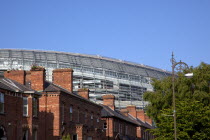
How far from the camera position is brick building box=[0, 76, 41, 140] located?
33.8 m

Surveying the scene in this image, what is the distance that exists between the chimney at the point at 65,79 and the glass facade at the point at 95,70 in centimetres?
8015

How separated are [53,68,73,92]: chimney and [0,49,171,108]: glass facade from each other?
8015 centimetres

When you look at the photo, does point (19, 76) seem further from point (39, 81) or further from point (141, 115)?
point (141, 115)

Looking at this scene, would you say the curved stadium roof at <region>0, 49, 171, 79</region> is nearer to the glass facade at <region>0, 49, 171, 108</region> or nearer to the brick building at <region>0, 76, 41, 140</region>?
the glass facade at <region>0, 49, 171, 108</region>

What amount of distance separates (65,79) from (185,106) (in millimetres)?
14242

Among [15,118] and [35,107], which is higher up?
[35,107]

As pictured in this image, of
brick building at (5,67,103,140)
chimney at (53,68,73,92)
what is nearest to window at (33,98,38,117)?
brick building at (5,67,103,140)

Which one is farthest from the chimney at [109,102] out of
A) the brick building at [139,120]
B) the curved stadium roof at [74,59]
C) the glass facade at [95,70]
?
the curved stadium roof at [74,59]

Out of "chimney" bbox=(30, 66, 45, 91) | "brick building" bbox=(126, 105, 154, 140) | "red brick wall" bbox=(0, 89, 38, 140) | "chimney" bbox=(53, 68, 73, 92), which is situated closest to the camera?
"red brick wall" bbox=(0, 89, 38, 140)

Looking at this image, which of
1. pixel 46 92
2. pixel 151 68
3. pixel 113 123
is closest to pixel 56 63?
pixel 151 68

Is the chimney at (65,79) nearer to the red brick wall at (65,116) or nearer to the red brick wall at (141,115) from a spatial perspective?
the red brick wall at (65,116)

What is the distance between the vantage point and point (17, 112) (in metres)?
35.7

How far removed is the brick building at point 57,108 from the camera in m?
42.0

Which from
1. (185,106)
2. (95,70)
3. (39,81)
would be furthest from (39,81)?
(95,70)
